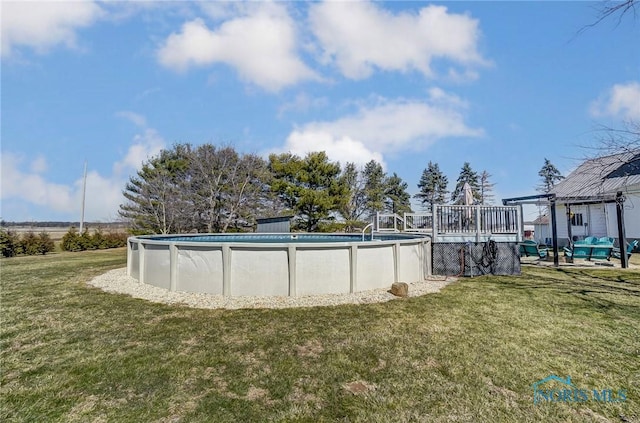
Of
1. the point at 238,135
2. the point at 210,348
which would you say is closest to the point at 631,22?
the point at 210,348

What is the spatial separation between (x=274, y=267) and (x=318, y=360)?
2931 millimetres

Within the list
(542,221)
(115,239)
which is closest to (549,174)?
(542,221)

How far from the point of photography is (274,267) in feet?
20.4

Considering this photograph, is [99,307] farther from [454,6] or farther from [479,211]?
[454,6]

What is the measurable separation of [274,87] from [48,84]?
9025 mm

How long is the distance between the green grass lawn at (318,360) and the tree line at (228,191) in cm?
1811

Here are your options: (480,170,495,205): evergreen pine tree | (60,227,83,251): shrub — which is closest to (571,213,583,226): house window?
(480,170,495,205): evergreen pine tree

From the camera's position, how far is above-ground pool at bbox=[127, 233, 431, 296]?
6211 mm

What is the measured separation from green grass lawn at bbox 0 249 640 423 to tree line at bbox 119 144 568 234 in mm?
18111

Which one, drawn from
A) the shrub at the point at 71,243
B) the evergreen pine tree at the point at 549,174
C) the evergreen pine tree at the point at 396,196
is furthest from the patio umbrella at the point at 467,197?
the evergreen pine tree at the point at 549,174

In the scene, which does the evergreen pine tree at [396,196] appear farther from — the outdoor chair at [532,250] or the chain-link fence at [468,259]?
the chain-link fence at [468,259]

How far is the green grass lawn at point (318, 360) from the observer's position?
8.48 ft

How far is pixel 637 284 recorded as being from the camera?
7.60 metres

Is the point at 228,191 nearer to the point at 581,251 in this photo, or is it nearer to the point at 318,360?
the point at 581,251
